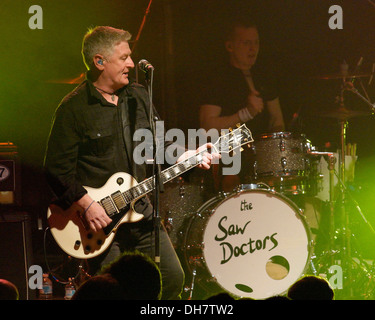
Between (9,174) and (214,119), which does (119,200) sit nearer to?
(9,174)

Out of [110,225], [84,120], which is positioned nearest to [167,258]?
[110,225]

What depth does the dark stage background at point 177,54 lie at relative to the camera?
5914 millimetres

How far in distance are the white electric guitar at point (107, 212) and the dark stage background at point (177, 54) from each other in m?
2.09

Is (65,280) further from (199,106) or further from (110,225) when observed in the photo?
(199,106)

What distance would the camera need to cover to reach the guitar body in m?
3.98

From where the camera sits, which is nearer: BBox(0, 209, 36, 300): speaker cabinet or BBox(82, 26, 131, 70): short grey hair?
BBox(82, 26, 131, 70): short grey hair

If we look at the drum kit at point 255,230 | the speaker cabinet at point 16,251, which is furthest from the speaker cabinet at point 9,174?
the drum kit at point 255,230

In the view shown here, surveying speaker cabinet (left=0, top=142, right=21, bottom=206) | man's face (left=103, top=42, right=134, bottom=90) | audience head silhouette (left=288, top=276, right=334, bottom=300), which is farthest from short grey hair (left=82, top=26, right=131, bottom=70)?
audience head silhouette (left=288, top=276, right=334, bottom=300)

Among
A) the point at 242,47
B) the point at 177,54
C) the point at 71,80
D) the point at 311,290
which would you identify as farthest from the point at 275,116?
the point at 311,290

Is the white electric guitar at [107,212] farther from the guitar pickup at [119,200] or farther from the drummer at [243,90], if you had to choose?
the drummer at [243,90]

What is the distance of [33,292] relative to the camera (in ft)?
16.7

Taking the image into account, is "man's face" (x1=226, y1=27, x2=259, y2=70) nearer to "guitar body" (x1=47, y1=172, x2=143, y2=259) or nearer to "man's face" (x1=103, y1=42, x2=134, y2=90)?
"man's face" (x1=103, y1=42, x2=134, y2=90)

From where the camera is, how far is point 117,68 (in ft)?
13.8

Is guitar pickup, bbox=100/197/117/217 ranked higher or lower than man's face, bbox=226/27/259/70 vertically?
lower
